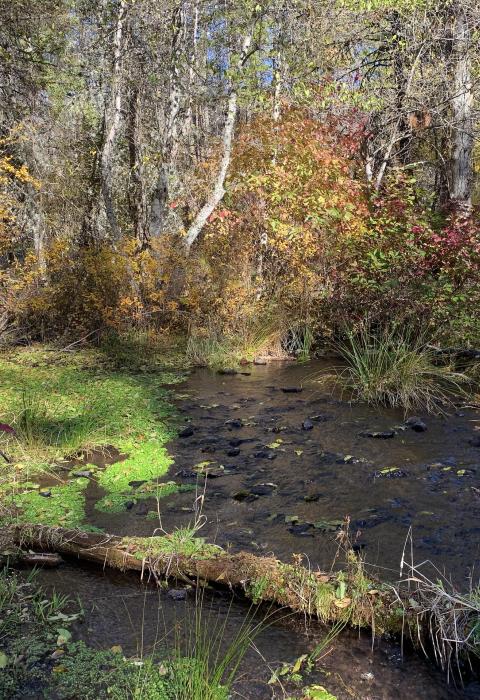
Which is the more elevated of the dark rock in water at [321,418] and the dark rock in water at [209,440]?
the dark rock in water at [321,418]

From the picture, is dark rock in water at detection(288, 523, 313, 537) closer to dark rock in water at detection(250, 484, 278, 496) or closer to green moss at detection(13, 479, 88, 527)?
dark rock in water at detection(250, 484, 278, 496)

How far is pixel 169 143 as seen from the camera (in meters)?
11.2

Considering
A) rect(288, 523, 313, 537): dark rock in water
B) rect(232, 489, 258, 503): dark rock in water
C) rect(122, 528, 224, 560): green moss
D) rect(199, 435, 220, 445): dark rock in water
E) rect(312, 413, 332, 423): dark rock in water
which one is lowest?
rect(199, 435, 220, 445): dark rock in water

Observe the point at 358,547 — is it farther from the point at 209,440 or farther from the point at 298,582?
the point at 209,440

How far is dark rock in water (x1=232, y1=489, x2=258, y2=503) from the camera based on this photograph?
4469 mm

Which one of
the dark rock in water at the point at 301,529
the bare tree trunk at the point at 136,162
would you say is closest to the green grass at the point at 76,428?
the dark rock in water at the point at 301,529

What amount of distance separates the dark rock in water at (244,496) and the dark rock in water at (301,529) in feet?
1.71

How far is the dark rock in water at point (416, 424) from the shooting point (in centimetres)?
593

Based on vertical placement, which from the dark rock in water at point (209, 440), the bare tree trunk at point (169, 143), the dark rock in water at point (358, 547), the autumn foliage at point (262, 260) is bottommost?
the dark rock in water at point (209, 440)

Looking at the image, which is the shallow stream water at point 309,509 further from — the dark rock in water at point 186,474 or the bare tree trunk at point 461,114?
the bare tree trunk at point 461,114

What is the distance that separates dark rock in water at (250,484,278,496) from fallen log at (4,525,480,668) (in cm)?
97

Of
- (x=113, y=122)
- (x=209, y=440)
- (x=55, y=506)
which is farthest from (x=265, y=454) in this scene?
(x=113, y=122)

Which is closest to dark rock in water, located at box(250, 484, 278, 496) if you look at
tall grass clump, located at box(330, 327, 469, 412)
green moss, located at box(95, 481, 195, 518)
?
green moss, located at box(95, 481, 195, 518)

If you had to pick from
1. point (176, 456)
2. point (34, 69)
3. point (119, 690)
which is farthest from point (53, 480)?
point (34, 69)
